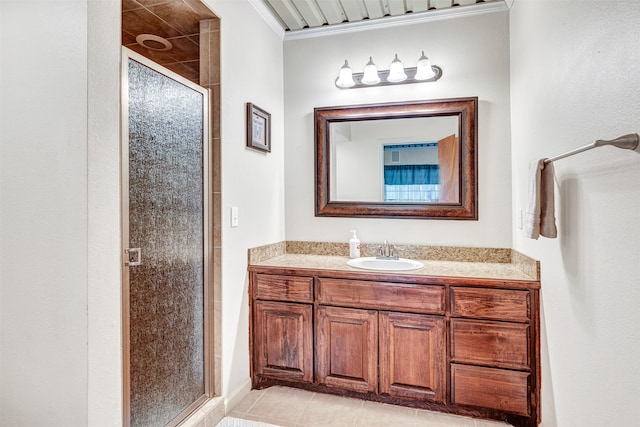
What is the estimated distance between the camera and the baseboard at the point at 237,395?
2.05m

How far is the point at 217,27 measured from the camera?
1.97m

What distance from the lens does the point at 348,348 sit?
2.16 metres

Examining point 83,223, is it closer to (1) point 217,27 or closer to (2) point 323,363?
(1) point 217,27

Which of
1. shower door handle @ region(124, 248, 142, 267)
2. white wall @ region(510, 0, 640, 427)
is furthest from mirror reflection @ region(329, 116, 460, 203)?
shower door handle @ region(124, 248, 142, 267)

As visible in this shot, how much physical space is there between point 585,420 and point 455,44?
230 cm

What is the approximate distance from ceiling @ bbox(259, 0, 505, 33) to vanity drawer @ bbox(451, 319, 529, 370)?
2.09m

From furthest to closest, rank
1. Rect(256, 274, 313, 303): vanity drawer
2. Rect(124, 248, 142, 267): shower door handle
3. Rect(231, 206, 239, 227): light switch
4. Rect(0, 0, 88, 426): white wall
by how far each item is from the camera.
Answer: Rect(256, 274, 313, 303): vanity drawer
Rect(231, 206, 239, 227): light switch
Rect(124, 248, 142, 267): shower door handle
Rect(0, 0, 88, 426): white wall

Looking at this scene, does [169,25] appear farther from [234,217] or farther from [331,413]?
[331,413]

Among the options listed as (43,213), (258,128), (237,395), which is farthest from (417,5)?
(237,395)

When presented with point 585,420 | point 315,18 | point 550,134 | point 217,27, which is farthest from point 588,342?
point 315,18

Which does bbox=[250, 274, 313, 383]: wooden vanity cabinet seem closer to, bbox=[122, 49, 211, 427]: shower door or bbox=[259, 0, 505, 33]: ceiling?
bbox=[122, 49, 211, 427]: shower door

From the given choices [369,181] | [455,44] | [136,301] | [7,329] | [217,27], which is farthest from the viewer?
[369,181]

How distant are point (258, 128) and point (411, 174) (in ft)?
3.75

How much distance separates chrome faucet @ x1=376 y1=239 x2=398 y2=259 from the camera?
8.20ft
